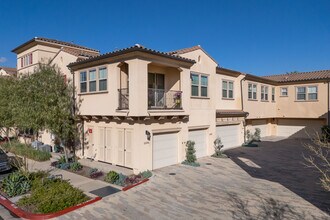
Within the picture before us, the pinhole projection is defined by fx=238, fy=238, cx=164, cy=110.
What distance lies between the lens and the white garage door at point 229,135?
822 inches

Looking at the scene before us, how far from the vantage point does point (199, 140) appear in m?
17.8

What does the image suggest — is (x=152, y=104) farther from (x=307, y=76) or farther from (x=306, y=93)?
(x=307, y=76)

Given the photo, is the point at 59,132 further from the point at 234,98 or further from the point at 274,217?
the point at 234,98

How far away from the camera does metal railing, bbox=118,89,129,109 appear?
13.6m

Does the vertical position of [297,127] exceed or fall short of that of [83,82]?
it falls short

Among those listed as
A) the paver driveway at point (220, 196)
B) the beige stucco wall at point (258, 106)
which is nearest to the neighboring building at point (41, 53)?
the paver driveway at point (220, 196)

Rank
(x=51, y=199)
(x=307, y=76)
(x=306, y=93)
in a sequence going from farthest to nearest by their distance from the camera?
(x=307, y=76) → (x=306, y=93) → (x=51, y=199)

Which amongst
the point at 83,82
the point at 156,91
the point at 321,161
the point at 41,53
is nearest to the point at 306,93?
the point at 321,161

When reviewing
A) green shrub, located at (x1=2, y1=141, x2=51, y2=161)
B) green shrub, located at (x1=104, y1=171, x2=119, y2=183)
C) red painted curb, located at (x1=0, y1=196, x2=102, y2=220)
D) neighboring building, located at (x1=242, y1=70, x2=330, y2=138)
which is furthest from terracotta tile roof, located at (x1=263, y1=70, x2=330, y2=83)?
green shrub, located at (x1=2, y1=141, x2=51, y2=161)

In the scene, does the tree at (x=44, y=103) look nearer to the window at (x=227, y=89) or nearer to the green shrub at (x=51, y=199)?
the green shrub at (x=51, y=199)

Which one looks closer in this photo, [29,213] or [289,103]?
[29,213]

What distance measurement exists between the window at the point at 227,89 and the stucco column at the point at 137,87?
10707 mm

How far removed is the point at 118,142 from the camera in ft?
48.0

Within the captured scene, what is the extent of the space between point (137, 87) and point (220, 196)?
261 inches
